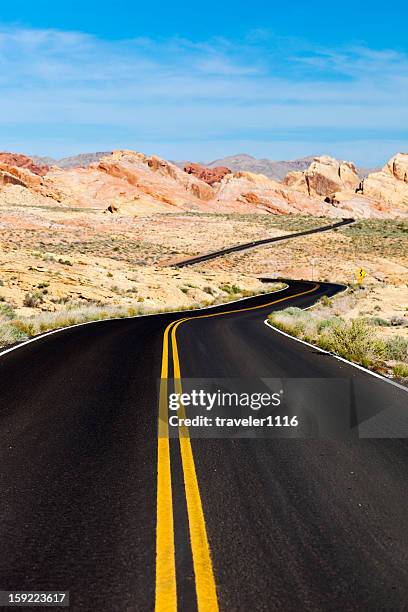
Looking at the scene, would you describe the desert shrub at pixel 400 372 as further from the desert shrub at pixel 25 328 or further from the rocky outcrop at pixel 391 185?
the rocky outcrop at pixel 391 185

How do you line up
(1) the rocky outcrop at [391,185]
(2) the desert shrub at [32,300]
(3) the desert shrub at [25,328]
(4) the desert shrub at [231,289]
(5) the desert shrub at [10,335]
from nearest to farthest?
(5) the desert shrub at [10,335] → (3) the desert shrub at [25,328] → (2) the desert shrub at [32,300] → (4) the desert shrub at [231,289] → (1) the rocky outcrop at [391,185]

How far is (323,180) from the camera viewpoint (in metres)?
175

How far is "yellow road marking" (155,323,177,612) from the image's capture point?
353 centimetres

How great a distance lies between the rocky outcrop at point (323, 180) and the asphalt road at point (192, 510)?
572 ft

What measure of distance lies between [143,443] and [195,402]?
7.47ft

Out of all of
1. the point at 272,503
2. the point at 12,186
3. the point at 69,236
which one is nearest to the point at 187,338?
the point at 272,503

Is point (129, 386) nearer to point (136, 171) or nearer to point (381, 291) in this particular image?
point (381, 291)

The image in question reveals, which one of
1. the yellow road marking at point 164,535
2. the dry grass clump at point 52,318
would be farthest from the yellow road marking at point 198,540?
the dry grass clump at point 52,318

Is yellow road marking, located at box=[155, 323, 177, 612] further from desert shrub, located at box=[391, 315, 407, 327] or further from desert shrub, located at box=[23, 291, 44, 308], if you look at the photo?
desert shrub, located at box=[23, 291, 44, 308]

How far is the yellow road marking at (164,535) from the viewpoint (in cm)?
353

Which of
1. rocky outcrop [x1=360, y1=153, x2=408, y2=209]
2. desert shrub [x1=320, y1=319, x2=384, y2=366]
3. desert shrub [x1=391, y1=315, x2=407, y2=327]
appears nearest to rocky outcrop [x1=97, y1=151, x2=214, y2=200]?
rocky outcrop [x1=360, y1=153, x2=408, y2=209]

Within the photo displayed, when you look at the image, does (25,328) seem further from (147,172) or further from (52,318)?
(147,172)

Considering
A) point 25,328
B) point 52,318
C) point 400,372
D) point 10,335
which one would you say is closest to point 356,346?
point 400,372

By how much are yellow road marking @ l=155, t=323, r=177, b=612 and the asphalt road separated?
0.05ft
